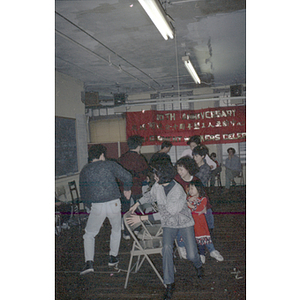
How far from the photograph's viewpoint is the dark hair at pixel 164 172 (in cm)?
262

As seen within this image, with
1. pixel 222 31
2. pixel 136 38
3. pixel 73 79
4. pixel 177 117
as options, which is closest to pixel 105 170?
pixel 136 38

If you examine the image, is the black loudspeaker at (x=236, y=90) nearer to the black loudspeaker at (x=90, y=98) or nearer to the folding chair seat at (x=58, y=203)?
the black loudspeaker at (x=90, y=98)

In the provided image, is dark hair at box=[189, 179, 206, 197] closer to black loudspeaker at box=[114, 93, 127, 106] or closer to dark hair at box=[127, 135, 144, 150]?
dark hair at box=[127, 135, 144, 150]

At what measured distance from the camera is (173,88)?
7867 mm

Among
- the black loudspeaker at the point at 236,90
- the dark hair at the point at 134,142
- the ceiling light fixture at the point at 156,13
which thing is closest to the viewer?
the ceiling light fixture at the point at 156,13

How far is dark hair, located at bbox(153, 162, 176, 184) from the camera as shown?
262cm

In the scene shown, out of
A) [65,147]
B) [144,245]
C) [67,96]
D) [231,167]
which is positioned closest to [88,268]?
[144,245]

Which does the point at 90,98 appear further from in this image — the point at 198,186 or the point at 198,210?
the point at 198,210

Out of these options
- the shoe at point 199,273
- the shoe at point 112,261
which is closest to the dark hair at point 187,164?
the shoe at point 199,273

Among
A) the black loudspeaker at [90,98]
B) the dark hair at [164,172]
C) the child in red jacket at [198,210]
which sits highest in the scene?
the black loudspeaker at [90,98]

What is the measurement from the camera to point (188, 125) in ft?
25.1

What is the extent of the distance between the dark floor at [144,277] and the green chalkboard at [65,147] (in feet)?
5.55

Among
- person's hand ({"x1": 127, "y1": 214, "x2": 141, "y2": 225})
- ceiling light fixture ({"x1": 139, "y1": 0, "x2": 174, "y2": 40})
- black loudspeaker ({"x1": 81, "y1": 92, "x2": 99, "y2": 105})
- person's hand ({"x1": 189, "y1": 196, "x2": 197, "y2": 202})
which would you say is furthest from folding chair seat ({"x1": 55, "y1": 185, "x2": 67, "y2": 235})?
ceiling light fixture ({"x1": 139, "y1": 0, "x2": 174, "y2": 40})
